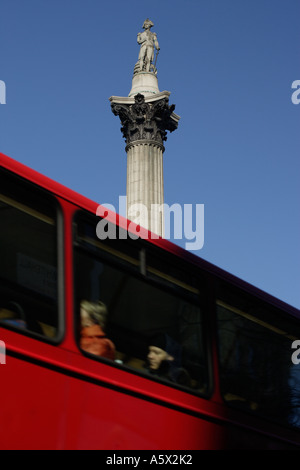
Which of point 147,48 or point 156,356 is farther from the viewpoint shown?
point 147,48

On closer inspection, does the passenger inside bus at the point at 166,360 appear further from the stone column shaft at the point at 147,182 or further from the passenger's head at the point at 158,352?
the stone column shaft at the point at 147,182

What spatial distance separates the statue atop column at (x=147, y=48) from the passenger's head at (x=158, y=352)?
23.2 metres

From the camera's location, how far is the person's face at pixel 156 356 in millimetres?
6117

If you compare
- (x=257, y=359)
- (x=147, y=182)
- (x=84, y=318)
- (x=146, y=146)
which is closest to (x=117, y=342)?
(x=84, y=318)

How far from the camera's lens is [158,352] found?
245 inches

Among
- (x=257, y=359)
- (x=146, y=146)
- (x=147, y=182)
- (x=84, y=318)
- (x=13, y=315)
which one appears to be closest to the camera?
(x=13, y=315)

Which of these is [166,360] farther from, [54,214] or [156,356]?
[54,214]

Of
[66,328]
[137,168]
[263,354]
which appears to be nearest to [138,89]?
[137,168]

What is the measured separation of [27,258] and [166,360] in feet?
4.87

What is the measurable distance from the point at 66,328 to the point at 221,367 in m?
1.86

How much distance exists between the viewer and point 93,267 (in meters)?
5.90

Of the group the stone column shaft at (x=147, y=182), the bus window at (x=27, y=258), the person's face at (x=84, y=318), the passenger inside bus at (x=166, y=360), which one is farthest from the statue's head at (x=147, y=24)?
the person's face at (x=84, y=318)

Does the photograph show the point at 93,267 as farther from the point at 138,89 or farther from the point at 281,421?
the point at 138,89
